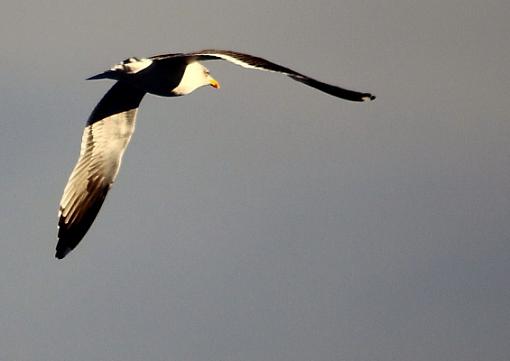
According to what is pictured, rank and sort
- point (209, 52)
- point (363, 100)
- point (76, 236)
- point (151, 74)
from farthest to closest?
point (76, 236)
point (151, 74)
point (209, 52)
point (363, 100)

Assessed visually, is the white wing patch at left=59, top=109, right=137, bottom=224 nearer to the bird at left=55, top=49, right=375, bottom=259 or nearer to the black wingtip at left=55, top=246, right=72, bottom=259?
the bird at left=55, top=49, right=375, bottom=259

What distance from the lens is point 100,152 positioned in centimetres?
2228

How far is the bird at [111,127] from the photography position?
2009cm

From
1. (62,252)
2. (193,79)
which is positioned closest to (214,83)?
(193,79)

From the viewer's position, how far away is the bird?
65.9 ft

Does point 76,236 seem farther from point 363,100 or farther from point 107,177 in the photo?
point 363,100

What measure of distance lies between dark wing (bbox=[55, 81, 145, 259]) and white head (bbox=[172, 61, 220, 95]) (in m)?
1.41

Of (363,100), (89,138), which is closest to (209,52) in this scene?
(363,100)

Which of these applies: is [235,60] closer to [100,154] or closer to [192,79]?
[192,79]

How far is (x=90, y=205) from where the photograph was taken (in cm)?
2189

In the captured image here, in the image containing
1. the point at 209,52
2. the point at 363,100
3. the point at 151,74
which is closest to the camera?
the point at 363,100

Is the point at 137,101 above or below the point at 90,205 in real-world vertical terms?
above

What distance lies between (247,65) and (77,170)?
19.4 ft

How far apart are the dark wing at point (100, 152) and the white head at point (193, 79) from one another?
141cm
